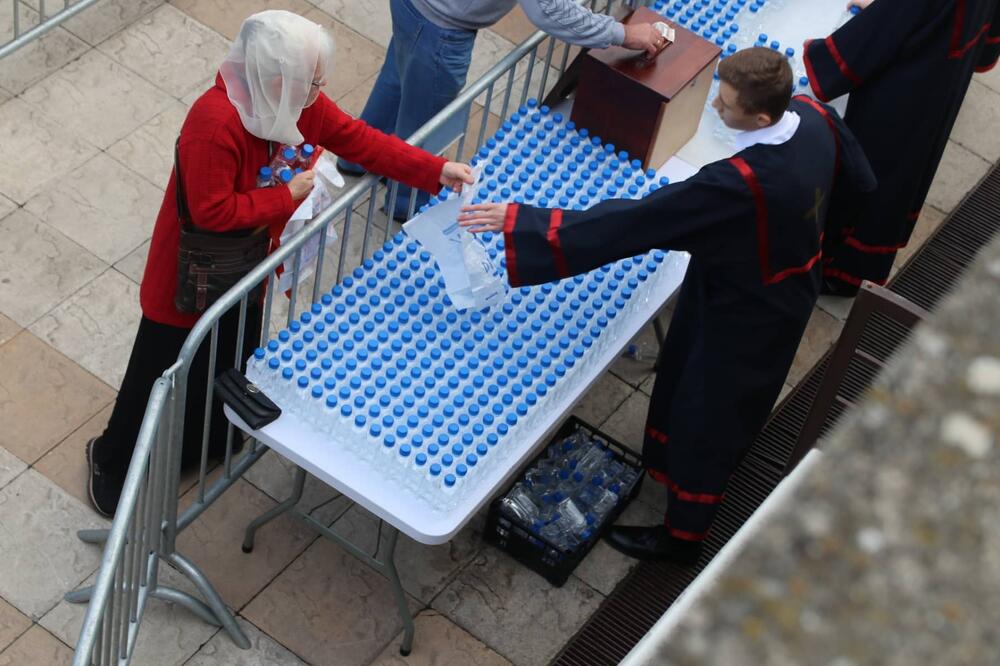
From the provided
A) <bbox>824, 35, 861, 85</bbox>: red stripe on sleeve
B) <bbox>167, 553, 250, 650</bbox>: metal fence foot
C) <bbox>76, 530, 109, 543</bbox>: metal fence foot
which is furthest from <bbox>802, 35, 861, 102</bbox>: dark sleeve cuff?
<bbox>76, 530, 109, 543</bbox>: metal fence foot

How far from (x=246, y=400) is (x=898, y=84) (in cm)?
255

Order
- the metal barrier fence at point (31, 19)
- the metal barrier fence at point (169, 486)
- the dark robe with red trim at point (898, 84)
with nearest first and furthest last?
1. the metal barrier fence at point (169, 486)
2. the dark robe with red trim at point (898, 84)
3. the metal barrier fence at point (31, 19)

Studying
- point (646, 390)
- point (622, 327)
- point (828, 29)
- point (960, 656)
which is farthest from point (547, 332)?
point (960, 656)

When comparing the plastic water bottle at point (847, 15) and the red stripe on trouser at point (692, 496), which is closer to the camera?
the red stripe on trouser at point (692, 496)

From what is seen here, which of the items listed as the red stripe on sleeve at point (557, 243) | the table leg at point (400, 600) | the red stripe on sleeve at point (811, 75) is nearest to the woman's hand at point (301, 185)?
the red stripe on sleeve at point (557, 243)

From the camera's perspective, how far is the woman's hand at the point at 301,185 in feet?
12.3

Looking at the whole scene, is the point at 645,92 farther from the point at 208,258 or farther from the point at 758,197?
the point at 208,258

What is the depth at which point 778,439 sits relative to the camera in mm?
5078

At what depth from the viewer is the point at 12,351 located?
189 inches

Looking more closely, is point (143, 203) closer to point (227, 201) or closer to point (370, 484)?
point (227, 201)

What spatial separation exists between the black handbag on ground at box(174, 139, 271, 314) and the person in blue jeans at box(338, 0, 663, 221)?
3.27 feet

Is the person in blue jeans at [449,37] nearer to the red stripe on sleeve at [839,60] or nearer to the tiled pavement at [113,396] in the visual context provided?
the red stripe on sleeve at [839,60]

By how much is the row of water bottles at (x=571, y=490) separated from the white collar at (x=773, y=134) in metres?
1.32

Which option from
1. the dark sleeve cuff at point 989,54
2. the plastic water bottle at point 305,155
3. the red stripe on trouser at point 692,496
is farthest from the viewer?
the dark sleeve cuff at point 989,54
